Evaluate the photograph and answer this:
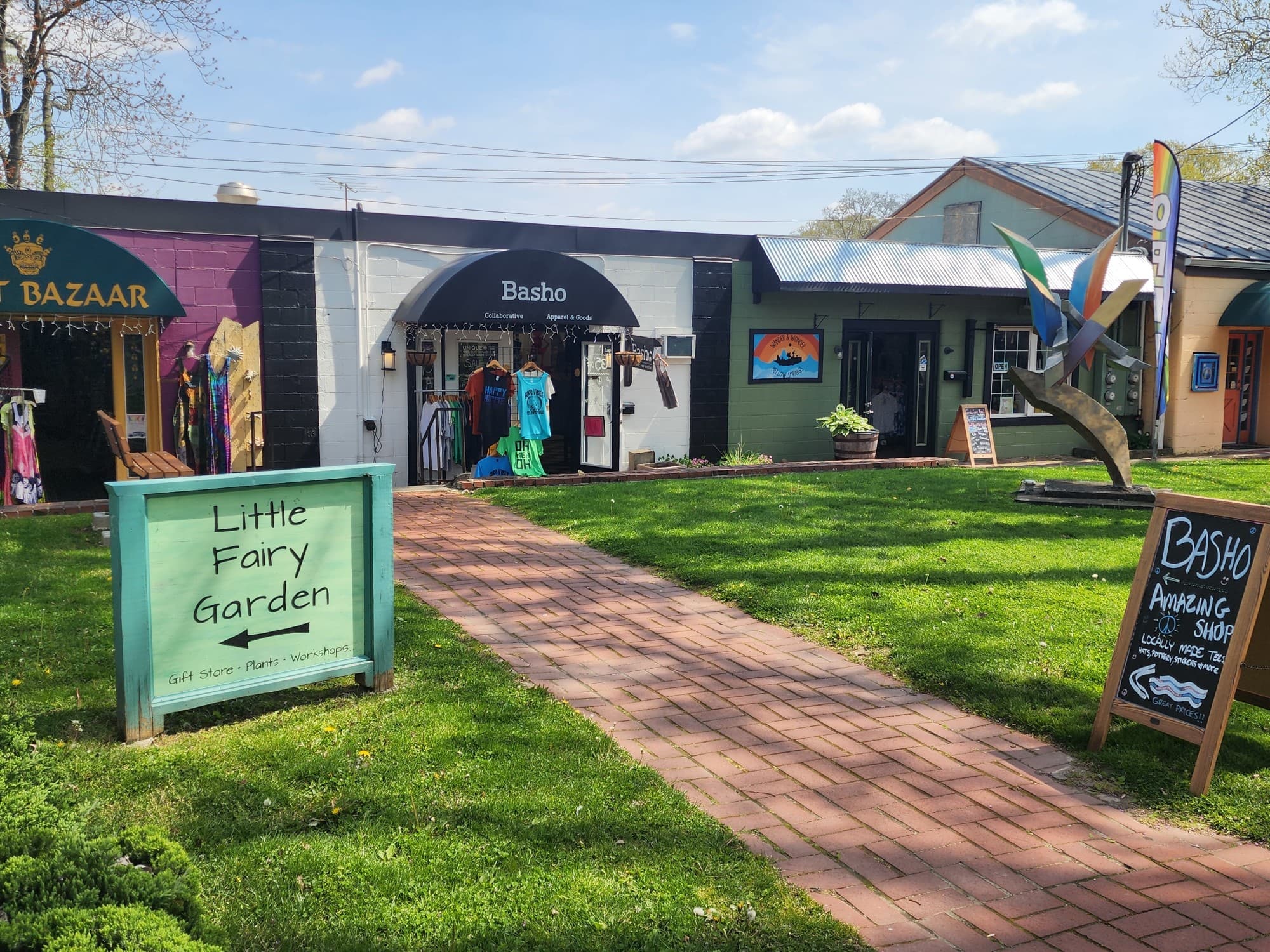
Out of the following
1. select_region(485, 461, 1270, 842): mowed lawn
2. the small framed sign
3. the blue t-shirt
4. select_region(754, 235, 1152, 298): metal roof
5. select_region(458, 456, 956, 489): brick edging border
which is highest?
select_region(754, 235, 1152, 298): metal roof

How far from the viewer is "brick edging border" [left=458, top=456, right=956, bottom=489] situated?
12625 millimetres

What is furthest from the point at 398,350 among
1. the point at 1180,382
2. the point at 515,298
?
the point at 1180,382

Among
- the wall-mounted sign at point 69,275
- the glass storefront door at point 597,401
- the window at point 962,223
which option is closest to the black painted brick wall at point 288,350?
the wall-mounted sign at point 69,275

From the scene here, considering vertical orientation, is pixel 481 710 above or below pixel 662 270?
below

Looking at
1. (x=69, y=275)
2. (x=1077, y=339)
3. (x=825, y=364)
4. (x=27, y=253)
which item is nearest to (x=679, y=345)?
(x=825, y=364)

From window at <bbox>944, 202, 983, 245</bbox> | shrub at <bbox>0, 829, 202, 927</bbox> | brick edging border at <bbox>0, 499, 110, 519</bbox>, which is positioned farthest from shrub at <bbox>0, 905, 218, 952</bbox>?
window at <bbox>944, 202, 983, 245</bbox>

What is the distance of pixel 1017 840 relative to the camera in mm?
3879

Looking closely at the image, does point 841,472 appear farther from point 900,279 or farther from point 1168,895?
point 1168,895

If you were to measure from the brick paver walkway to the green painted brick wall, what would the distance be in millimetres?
8706

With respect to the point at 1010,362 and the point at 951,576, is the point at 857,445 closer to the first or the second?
the point at 1010,362

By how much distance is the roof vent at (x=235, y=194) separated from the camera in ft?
41.8

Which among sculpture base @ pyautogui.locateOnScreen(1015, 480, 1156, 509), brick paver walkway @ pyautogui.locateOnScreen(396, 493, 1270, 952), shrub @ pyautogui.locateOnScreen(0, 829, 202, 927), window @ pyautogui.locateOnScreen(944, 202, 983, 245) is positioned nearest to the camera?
shrub @ pyautogui.locateOnScreen(0, 829, 202, 927)

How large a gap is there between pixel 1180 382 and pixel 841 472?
8515 mm

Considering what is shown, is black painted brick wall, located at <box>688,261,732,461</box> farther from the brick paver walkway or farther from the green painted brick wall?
the brick paver walkway
